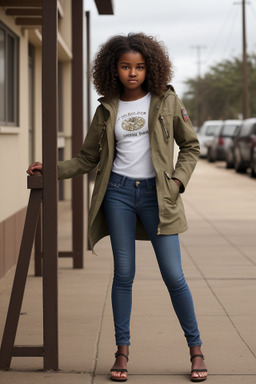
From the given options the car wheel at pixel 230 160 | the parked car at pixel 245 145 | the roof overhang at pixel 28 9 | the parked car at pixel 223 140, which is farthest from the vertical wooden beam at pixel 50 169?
the parked car at pixel 223 140

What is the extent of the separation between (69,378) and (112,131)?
141cm

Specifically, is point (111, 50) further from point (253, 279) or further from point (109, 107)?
point (253, 279)

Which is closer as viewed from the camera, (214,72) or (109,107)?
(109,107)

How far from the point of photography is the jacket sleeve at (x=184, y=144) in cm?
516

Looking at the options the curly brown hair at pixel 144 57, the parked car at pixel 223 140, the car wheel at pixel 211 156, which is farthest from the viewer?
the car wheel at pixel 211 156

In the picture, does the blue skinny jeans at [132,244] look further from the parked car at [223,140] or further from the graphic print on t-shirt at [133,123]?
the parked car at [223,140]

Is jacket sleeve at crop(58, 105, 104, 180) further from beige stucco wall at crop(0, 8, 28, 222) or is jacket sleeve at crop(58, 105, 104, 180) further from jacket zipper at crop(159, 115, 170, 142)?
beige stucco wall at crop(0, 8, 28, 222)

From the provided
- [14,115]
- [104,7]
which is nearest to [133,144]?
[104,7]

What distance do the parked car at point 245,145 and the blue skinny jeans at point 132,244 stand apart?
21.4m

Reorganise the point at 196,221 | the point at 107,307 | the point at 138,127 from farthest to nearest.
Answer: the point at 196,221 → the point at 107,307 → the point at 138,127

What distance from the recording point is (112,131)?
512cm

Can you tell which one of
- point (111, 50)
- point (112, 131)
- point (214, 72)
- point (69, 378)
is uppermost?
point (214, 72)

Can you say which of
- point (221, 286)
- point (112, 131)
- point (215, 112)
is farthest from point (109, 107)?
point (215, 112)

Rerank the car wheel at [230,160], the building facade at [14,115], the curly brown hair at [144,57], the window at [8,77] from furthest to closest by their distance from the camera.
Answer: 1. the car wheel at [230,160]
2. the window at [8,77]
3. the building facade at [14,115]
4. the curly brown hair at [144,57]
